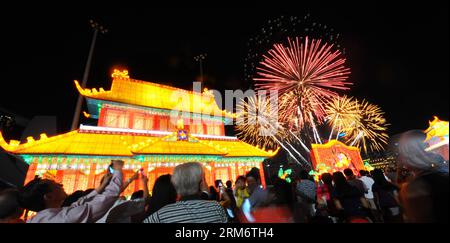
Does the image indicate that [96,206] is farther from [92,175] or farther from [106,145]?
[92,175]

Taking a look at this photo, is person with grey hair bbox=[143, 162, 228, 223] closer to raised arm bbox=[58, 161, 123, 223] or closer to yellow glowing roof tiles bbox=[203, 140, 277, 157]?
raised arm bbox=[58, 161, 123, 223]

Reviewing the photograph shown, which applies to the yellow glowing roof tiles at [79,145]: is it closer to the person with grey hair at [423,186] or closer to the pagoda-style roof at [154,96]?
the pagoda-style roof at [154,96]

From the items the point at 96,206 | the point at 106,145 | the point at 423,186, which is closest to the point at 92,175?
the point at 106,145

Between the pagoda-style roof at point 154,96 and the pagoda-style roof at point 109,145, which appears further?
the pagoda-style roof at point 154,96

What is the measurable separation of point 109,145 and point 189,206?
1043 centimetres

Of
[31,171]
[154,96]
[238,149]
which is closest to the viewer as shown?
[31,171]

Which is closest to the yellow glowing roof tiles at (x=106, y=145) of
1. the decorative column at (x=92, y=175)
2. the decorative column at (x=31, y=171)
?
the decorative column at (x=31, y=171)

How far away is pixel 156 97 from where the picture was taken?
15.4 metres

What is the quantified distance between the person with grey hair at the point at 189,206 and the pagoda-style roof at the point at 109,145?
8.61 meters

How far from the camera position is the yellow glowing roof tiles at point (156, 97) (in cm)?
1336

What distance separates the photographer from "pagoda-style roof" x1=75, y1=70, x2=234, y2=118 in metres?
13.2

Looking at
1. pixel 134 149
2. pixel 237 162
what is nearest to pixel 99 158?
pixel 134 149
